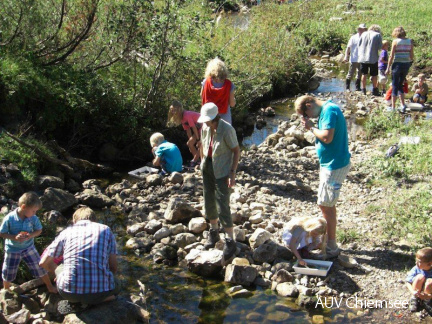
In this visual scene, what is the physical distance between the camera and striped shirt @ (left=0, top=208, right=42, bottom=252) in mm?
5398

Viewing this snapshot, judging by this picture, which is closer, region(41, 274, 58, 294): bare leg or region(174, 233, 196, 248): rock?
region(41, 274, 58, 294): bare leg

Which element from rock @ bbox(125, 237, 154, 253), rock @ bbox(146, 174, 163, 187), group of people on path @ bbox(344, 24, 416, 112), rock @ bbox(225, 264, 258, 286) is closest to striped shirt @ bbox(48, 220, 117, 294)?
rock @ bbox(225, 264, 258, 286)

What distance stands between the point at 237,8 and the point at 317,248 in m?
26.1

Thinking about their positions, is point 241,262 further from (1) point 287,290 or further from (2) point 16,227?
(2) point 16,227

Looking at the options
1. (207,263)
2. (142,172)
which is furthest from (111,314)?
(142,172)

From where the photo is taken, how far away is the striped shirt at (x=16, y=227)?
17.7ft

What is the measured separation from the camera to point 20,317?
5.06 m

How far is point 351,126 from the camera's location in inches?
484

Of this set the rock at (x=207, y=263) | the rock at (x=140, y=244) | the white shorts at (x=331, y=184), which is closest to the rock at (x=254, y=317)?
the rock at (x=207, y=263)

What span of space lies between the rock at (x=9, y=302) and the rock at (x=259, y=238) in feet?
9.52

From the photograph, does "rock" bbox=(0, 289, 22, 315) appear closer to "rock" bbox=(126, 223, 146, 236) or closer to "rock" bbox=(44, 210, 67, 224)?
"rock" bbox=(44, 210, 67, 224)

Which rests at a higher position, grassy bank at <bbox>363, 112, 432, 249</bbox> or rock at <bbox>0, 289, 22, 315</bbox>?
grassy bank at <bbox>363, 112, 432, 249</bbox>

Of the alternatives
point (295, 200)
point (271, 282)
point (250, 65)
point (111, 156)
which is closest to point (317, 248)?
point (271, 282)

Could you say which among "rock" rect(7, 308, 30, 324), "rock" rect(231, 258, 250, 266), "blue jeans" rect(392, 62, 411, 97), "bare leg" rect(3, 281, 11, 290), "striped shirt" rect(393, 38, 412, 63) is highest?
"striped shirt" rect(393, 38, 412, 63)
